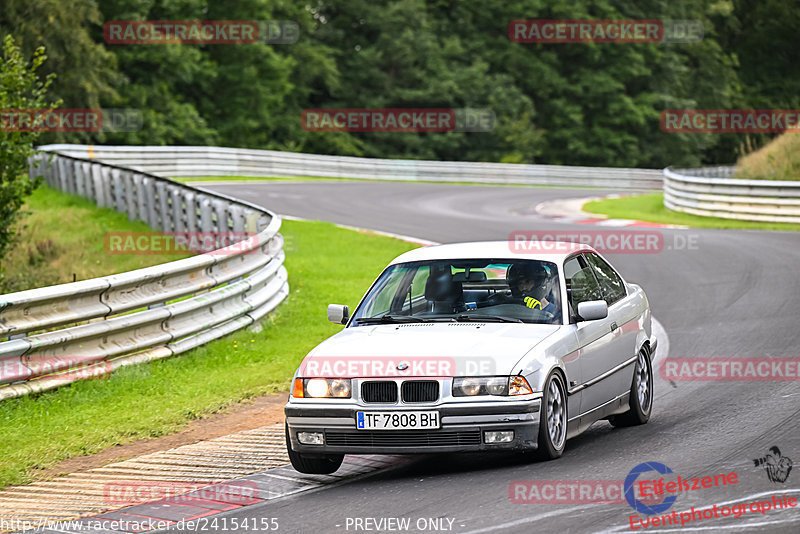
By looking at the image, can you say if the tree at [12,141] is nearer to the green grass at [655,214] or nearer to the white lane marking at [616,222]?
the white lane marking at [616,222]

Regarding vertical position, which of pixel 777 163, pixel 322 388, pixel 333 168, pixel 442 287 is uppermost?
pixel 442 287

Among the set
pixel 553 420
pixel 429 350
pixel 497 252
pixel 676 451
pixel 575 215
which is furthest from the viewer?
pixel 575 215

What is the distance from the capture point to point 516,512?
641 centimetres

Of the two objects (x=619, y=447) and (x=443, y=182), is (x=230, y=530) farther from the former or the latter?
(x=443, y=182)

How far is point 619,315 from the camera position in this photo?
30.2 ft

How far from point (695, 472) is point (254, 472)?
286 cm

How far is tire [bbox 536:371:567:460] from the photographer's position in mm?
7398

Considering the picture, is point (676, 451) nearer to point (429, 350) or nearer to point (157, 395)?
point (429, 350)

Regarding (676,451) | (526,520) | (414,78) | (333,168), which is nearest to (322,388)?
(526,520)

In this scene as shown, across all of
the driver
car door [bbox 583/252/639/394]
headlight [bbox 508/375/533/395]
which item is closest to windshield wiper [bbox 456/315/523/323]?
the driver

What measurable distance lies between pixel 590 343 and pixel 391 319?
4.66ft

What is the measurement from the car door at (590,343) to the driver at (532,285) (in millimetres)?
173

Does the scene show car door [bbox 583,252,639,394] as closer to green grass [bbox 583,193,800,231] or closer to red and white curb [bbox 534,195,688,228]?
red and white curb [bbox 534,195,688,228]

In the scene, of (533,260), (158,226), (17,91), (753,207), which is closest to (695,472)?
(533,260)
